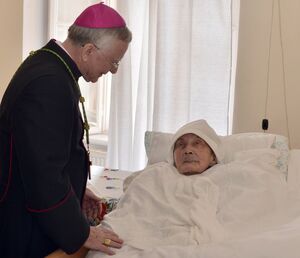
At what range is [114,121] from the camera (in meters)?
3.18

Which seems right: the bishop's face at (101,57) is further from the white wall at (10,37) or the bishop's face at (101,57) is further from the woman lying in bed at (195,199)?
the white wall at (10,37)

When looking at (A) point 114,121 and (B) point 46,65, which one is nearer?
(B) point 46,65

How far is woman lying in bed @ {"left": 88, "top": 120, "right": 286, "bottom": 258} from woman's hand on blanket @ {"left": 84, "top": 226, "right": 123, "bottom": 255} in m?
0.04

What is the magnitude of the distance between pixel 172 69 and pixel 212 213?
1.41m

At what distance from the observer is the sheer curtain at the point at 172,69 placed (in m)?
2.76

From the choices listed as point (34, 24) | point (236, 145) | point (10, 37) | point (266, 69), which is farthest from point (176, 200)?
point (34, 24)

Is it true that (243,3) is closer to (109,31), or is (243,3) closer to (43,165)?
(109,31)

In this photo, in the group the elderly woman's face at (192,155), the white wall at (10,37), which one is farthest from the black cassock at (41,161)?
the white wall at (10,37)

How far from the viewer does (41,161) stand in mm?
1153

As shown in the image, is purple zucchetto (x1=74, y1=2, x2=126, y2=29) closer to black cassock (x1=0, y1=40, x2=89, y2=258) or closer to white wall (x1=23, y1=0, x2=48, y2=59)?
black cassock (x1=0, y1=40, x2=89, y2=258)

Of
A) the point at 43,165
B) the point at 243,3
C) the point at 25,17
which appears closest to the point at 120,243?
the point at 43,165

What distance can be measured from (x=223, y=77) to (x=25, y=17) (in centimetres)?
149

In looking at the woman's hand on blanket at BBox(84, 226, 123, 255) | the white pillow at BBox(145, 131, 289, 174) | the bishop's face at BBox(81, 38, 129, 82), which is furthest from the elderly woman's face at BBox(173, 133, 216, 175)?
the bishop's face at BBox(81, 38, 129, 82)

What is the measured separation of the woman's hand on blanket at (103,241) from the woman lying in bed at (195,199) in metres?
0.04
